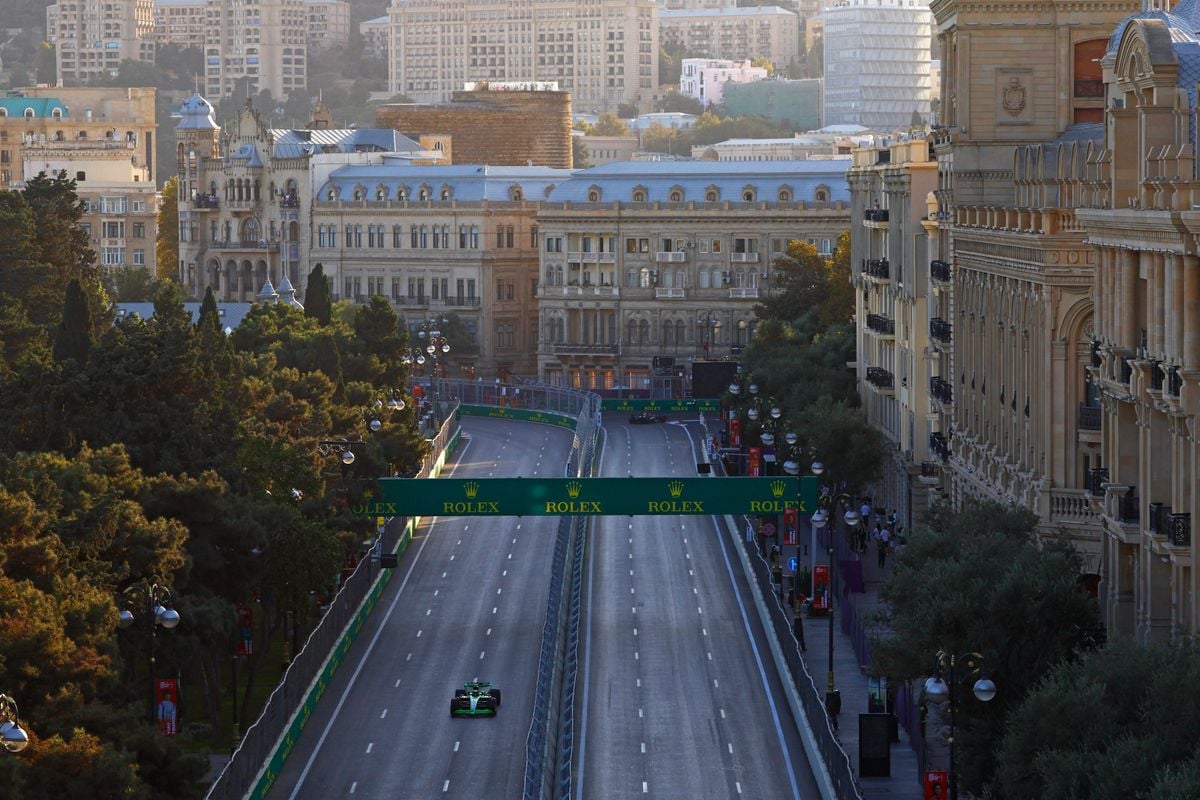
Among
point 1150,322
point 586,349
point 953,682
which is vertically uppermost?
point 1150,322

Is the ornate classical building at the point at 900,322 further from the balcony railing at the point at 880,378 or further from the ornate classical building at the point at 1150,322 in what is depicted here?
the ornate classical building at the point at 1150,322

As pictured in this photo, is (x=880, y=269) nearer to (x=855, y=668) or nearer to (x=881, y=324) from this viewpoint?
(x=881, y=324)

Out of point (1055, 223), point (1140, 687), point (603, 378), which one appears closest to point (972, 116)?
point (1055, 223)

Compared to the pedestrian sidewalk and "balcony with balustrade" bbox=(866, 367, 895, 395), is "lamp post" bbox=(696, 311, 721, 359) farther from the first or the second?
the pedestrian sidewalk

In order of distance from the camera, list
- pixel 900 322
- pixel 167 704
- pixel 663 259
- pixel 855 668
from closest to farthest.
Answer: pixel 167 704 → pixel 855 668 → pixel 900 322 → pixel 663 259

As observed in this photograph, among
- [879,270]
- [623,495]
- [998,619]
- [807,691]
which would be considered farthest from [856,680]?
[879,270]

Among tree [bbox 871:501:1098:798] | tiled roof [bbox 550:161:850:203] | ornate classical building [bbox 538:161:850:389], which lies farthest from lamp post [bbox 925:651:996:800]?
tiled roof [bbox 550:161:850:203]

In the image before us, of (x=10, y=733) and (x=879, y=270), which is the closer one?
(x=10, y=733)
